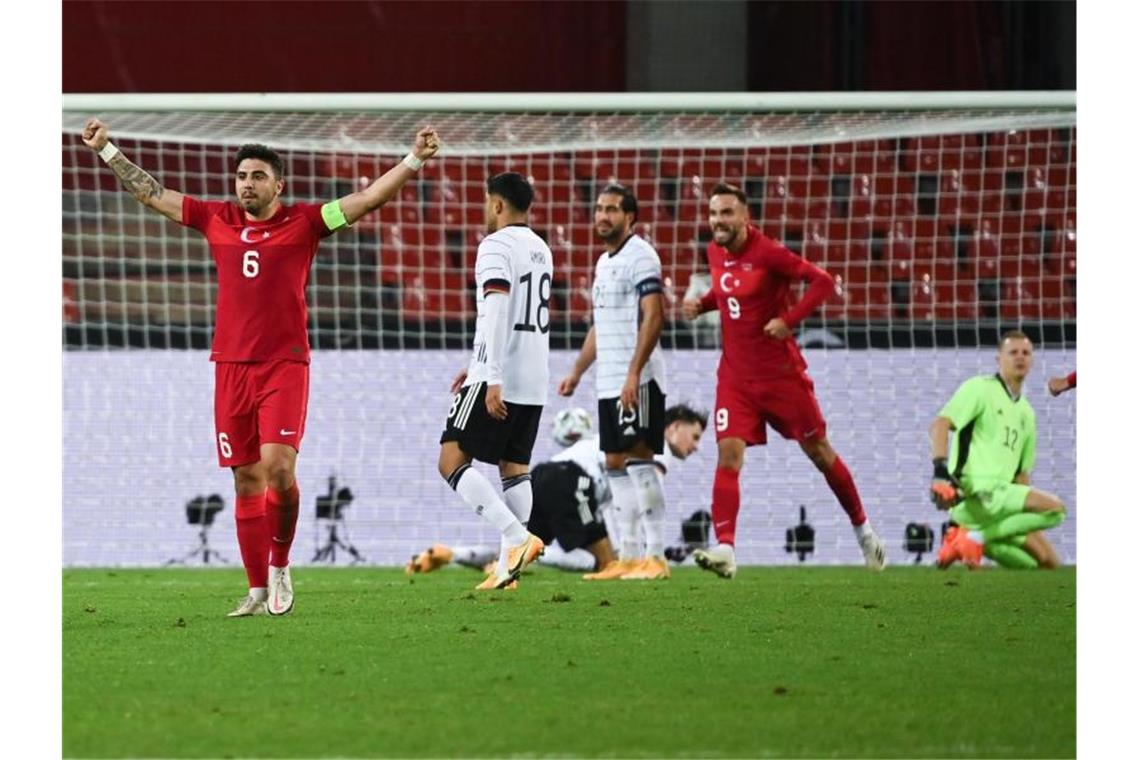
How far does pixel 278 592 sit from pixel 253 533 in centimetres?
24

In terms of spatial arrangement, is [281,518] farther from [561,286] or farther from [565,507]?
[561,286]

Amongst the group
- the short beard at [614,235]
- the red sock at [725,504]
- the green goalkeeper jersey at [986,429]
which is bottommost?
the red sock at [725,504]

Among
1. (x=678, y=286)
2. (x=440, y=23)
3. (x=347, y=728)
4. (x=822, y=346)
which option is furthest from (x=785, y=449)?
(x=347, y=728)

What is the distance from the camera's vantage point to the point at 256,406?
6.14 meters

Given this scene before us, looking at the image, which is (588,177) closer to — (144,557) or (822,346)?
(822,346)

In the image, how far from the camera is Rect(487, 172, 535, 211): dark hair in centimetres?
720

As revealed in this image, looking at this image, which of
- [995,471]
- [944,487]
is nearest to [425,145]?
[944,487]

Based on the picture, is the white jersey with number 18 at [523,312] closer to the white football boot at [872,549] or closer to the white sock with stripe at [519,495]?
the white sock with stripe at [519,495]

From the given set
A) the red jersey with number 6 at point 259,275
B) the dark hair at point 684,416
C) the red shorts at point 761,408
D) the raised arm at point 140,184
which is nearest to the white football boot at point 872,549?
the red shorts at point 761,408

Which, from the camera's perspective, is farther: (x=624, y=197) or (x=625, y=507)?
(x=625, y=507)

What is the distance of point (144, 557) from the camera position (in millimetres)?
10172

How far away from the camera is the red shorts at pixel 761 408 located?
816cm

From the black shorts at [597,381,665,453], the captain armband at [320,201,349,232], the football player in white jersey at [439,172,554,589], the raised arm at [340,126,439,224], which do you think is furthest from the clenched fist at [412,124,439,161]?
the black shorts at [597,381,665,453]

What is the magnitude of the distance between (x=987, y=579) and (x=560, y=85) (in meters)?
5.10
